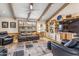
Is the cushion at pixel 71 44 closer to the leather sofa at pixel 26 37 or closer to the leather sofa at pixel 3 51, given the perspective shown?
the leather sofa at pixel 26 37

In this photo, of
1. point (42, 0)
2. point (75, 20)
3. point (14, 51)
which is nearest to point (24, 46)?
point (14, 51)

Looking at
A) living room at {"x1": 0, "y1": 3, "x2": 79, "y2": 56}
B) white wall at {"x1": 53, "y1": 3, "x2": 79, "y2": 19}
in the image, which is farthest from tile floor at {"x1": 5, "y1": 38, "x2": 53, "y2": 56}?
white wall at {"x1": 53, "y1": 3, "x2": 79, "y2": 19}

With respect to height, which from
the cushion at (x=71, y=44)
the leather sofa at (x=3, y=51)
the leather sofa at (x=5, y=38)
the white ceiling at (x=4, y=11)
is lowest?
the leather sofa at (x=3, y=51)

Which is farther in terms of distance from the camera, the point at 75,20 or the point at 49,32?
the point at 49,32

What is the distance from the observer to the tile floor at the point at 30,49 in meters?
2.06

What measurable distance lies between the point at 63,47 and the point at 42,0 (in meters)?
0.90

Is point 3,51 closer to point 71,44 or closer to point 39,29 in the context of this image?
point 39,29

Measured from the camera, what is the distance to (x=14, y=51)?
2068mm

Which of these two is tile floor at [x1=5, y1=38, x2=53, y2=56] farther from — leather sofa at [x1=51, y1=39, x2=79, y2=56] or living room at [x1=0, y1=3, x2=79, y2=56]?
leather sofa at [x1=51, y1=39, x2=79, y2=56]

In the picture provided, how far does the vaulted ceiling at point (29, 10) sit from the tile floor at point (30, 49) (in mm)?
441

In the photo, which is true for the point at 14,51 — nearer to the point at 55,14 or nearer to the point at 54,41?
the point at 54,41

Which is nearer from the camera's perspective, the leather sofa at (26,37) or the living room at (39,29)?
the living room at (39,29)

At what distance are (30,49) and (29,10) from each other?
691 mm

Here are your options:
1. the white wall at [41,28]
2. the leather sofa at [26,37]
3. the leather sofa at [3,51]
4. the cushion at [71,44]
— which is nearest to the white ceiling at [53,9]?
the white wall at [41,28]
